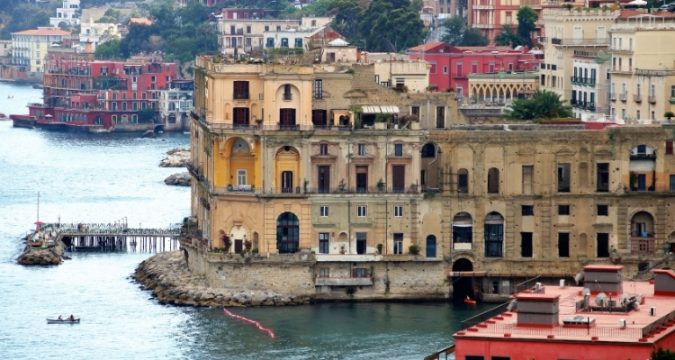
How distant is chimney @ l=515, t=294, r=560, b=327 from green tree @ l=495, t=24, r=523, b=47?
94427 mm

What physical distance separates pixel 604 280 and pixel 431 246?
30499 millimetres

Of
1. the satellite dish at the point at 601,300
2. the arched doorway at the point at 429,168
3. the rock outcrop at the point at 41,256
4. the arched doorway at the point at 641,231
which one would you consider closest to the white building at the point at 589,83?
the arched doorway at the point at 641,231

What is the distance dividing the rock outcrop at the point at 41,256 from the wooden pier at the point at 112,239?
330 centimetres

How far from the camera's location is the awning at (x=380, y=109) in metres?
104

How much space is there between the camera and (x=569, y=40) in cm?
13450

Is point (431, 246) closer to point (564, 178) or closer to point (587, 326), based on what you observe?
point (564, 178)

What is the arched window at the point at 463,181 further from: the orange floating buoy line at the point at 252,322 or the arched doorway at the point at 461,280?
the orange floating buoy line at the point at 252,322

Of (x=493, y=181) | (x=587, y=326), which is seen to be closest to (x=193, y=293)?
(x=493, y=181)

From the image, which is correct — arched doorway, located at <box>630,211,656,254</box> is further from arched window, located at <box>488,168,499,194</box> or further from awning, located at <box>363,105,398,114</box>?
awning, located at <box>363,105,398,114</box>

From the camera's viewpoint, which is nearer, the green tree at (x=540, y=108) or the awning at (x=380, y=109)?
the awning at (x=380, y=109)

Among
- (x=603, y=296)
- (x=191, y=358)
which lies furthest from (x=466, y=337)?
(x=191, y=358)

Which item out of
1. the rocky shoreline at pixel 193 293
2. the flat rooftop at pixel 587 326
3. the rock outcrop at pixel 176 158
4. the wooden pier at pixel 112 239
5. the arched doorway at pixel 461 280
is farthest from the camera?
the rock outcrop at pixel 176 158

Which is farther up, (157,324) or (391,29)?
(391,29)

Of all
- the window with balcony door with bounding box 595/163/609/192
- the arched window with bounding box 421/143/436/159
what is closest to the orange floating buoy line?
the arched window with bounding box 421/143/436/159
